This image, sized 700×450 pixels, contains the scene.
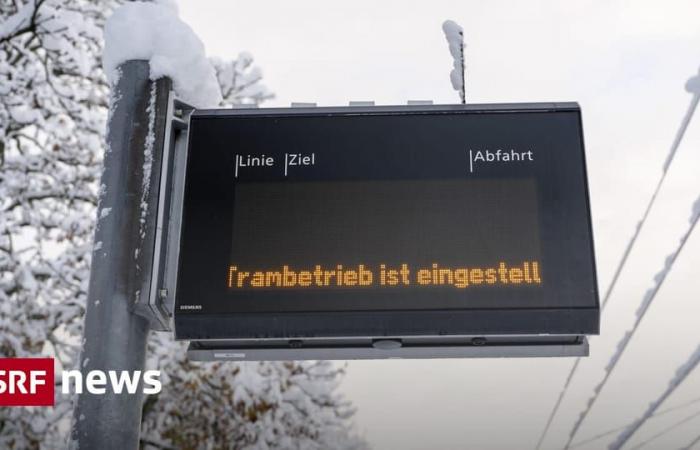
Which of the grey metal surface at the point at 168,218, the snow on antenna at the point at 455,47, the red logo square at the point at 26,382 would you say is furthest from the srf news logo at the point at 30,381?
the snow on antenna at the point at 455,47

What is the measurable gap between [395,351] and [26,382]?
21.8 feet

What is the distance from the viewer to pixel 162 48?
14.5 ft

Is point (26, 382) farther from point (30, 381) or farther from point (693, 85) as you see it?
point (693, 85)

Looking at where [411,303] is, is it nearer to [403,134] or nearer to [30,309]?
[403,134]

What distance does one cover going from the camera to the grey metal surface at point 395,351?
407 cm

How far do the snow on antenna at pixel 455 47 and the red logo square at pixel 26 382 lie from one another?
603cm

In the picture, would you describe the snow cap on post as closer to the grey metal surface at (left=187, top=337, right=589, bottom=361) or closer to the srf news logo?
the grey metal surface at (left=187, top=337, right=589, bottom=361)

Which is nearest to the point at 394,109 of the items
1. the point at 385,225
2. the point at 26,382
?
the point at 385,225

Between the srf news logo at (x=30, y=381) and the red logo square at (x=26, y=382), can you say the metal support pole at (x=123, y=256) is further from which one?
the red logo square at (x=26, y=382)

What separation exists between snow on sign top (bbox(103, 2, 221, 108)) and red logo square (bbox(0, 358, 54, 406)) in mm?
5157

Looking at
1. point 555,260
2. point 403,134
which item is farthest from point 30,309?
point 555,260

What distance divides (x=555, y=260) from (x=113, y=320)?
7.40 feet

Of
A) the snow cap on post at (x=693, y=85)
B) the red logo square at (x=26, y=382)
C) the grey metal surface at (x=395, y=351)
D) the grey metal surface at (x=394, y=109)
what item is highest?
the snow cap on post at (x=693, y=85)

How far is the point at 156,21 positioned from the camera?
452cm
